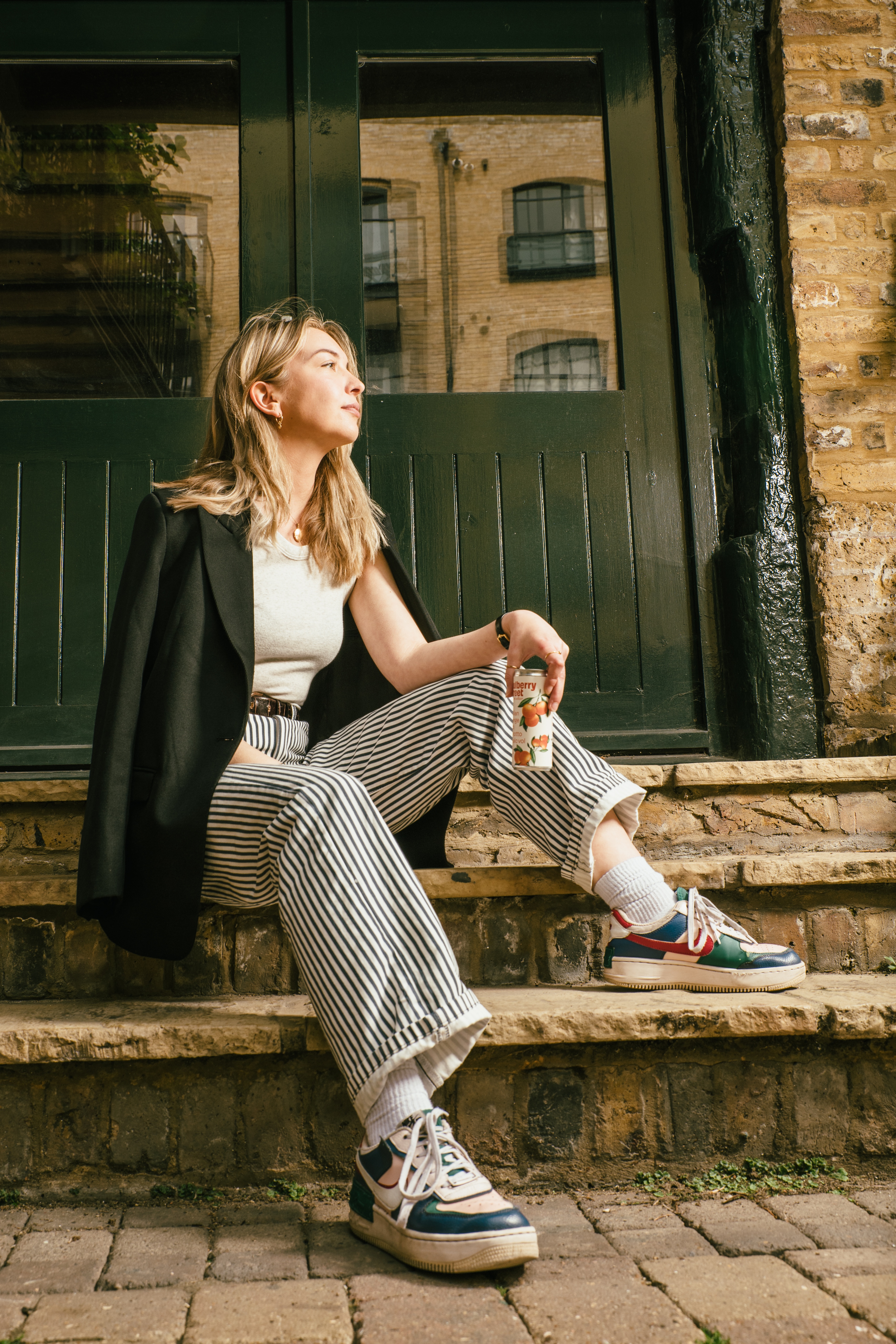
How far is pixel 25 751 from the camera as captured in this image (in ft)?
9.66

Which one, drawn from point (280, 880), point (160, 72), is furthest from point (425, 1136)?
point (160, 72)

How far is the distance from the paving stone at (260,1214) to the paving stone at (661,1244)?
463mm

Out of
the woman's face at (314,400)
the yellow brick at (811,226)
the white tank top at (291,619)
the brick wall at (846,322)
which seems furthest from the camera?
the yellow brick at (811,226)

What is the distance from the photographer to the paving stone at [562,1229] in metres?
1.46

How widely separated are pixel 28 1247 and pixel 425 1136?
67cm

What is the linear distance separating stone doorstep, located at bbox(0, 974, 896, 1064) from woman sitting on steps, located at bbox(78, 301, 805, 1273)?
4.5 inches

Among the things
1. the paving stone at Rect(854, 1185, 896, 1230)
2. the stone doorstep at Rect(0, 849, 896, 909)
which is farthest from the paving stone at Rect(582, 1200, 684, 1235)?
the stone doorstep at Rect(0, 849, 896, 909)

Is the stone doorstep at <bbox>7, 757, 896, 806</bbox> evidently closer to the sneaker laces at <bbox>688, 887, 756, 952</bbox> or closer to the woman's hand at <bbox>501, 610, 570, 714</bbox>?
the sneaker laces at <bbox>688, 887, 756, 952</bbox>

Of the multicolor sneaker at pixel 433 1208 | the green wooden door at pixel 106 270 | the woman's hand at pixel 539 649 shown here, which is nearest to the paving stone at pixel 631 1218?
the multicolor sneaker at pixel 433 1208

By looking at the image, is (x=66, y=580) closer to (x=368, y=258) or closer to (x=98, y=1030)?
(x=368, y=258)

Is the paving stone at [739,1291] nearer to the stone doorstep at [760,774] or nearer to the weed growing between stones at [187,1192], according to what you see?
the weed growing between stones at [187,1192]

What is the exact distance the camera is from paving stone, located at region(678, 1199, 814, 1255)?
57.4 inches

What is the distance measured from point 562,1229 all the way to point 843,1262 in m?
0.43

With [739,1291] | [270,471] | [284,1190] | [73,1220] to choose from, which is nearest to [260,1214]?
[284,1190]
